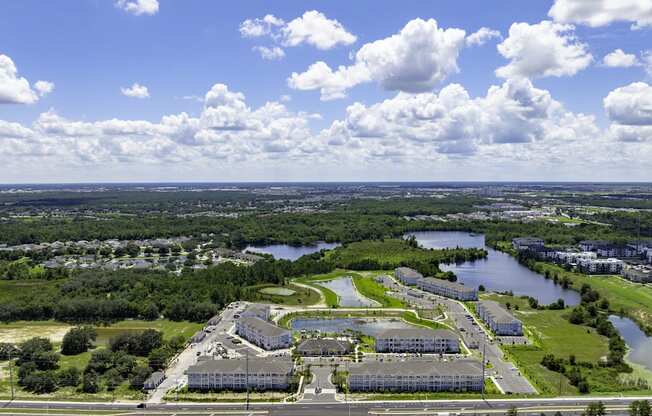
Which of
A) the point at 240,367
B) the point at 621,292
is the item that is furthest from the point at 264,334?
the point at 621,292

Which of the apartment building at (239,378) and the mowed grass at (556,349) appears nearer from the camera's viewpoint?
the apartment building at (239,378)

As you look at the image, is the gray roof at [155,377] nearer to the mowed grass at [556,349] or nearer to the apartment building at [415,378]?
the apartment building at [415,378]

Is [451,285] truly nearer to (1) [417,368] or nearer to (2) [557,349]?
(2) [557,349]

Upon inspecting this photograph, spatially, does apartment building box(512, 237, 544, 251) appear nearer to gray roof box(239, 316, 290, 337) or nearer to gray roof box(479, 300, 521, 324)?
gray roof box(479, 300, 521, 324)

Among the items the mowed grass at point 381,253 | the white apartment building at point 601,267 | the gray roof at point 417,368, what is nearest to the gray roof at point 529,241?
the white apartment building at point 601,267

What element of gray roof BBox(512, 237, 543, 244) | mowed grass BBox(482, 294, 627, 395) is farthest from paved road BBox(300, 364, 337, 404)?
gray roof BBox(512, 237, 543, 244)

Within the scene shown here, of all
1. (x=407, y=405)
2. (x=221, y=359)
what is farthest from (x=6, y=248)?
(x=407, y=405)

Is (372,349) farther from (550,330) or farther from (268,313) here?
(550,330)
